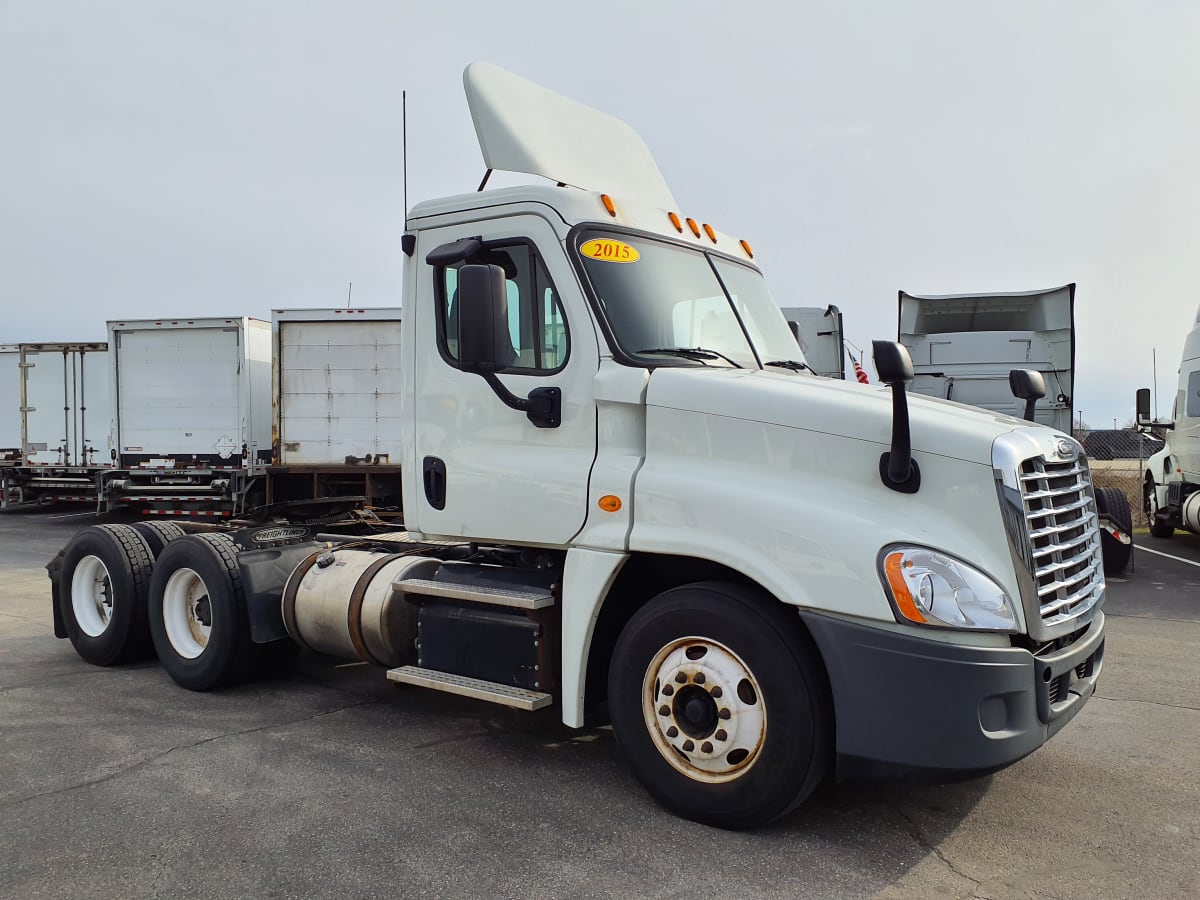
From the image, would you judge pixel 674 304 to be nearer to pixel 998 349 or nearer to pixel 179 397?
pixel 998 349

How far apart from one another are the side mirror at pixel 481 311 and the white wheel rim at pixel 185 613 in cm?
320

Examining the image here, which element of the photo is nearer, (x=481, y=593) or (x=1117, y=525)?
(x=481, y=593)

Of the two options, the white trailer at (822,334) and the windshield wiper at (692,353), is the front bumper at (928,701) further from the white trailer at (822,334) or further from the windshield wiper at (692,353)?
the white trailer at (822,334)

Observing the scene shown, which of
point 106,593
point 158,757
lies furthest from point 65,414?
point 158,757

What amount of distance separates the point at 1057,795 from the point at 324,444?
12679mm

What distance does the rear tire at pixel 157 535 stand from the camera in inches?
259

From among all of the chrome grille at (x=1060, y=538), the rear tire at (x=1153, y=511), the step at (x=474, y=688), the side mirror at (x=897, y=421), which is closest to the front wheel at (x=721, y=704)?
the step at (x=474, y=688)

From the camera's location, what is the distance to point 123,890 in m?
3.34

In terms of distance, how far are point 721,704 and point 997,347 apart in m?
9.76

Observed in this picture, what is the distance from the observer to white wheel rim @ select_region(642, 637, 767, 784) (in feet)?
11.9

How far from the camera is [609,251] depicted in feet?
14.0

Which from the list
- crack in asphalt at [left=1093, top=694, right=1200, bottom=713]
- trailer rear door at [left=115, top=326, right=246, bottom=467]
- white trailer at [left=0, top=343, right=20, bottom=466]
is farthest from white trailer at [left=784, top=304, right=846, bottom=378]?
white trailer at [left=0, top=343, right=20, bottom=466]

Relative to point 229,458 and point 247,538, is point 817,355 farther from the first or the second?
point 229,458

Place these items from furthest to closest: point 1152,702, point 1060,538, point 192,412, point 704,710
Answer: point 192,412 < point 1152,702 < point 704,710 < point 1060,538
